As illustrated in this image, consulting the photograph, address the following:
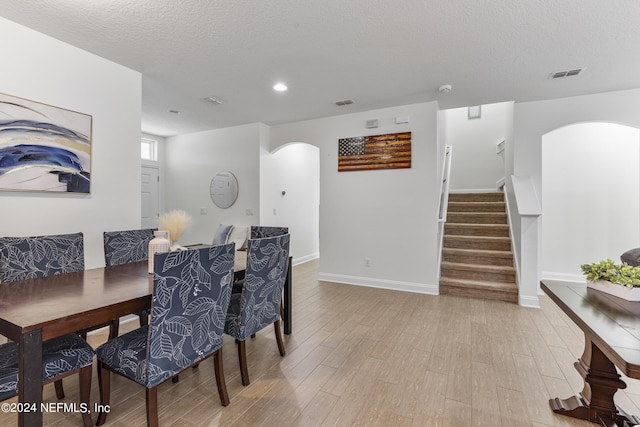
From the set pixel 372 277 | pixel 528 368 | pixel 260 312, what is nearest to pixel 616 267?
pixel 528 368

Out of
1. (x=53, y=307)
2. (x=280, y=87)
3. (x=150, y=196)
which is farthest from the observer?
(x=150, y=196)

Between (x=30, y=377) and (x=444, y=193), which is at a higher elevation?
(x=444, y=193)

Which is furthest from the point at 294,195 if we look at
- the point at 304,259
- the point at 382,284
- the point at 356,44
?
the point at 356,44

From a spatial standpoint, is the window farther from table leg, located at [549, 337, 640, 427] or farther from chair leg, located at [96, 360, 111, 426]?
table leg, located at [549, 337, 640, 427]

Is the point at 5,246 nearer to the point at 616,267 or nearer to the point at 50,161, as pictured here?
the point at 50,161

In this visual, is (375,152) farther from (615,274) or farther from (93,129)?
(93,129)

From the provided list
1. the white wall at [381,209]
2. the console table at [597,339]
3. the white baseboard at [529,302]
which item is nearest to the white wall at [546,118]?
the white baseboard at [529,302]

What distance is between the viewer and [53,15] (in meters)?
2.27

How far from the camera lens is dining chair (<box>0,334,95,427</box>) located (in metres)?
1.31

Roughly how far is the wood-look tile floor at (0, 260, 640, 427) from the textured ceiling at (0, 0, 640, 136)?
2644 millimetres

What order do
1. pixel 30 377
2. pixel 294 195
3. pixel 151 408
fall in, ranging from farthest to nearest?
pixel 294 195, pixel 151 408, pixel 30 377

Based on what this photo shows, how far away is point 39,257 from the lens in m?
2.00

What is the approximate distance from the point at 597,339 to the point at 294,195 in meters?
5.35

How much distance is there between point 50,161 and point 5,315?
6.25 feet
